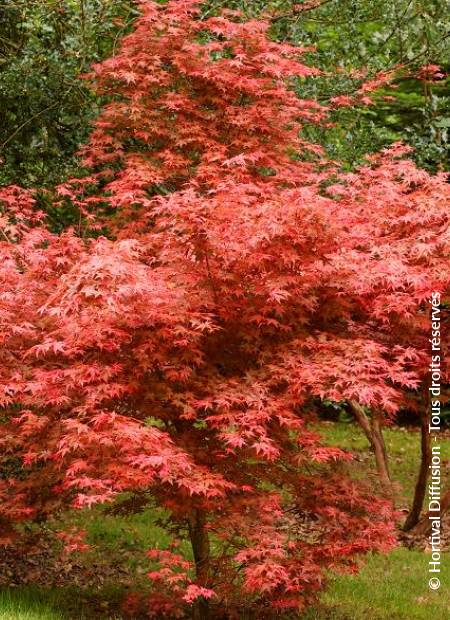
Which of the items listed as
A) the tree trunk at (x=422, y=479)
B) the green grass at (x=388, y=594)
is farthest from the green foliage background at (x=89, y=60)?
the green grass at (x=388, y=594)

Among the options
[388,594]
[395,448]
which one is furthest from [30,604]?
[395,448]

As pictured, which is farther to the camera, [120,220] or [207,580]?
[120,220]

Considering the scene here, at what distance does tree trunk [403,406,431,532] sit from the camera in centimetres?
859

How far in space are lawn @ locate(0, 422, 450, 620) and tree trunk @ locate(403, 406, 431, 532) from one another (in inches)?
24.3

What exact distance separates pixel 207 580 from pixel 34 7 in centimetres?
595

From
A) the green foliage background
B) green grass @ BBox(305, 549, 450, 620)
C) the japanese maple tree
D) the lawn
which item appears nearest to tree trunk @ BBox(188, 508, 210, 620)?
the japanese maple tree

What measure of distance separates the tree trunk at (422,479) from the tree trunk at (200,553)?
10.7ft

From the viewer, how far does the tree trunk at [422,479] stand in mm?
8586

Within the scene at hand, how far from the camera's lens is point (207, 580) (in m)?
5.46

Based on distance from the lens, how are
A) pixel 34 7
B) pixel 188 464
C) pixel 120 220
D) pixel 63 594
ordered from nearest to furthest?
pixel 188 464 → pixel 63 594 → pixel 120 220 → pixel 34 7

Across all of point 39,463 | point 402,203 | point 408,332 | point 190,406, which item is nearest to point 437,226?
point 402,203

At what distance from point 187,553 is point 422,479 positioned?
2718mm

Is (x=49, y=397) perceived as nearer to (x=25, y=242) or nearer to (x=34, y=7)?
(x=25, y=242)

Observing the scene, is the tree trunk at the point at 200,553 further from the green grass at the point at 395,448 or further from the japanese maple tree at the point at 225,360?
the green grass at the point at 395,448
